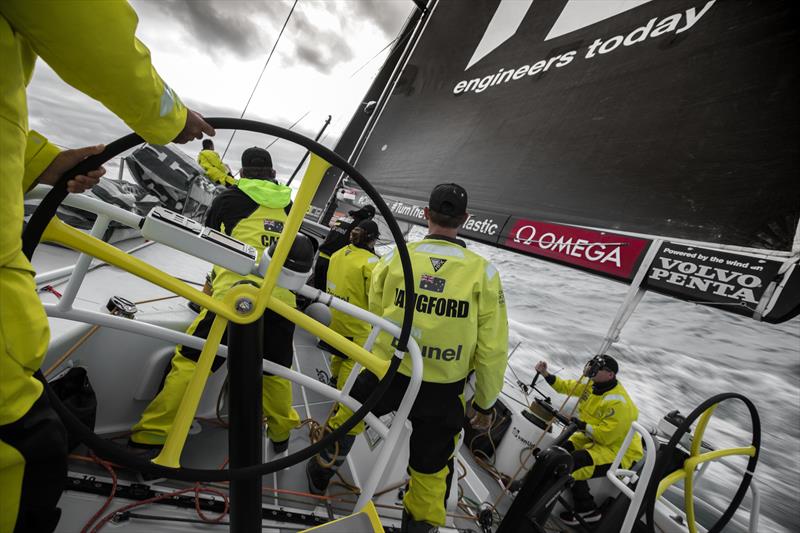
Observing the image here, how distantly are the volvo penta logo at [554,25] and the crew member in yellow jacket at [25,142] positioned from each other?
2.91 meters

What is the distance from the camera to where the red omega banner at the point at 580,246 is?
1538mm

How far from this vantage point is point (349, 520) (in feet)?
Answer: 2.23

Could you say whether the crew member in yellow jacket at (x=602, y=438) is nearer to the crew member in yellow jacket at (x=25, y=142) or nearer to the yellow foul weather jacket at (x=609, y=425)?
the yellow foul weather jacket at (x=609, y=425)

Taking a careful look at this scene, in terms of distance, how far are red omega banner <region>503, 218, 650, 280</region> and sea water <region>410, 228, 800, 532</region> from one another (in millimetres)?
2633

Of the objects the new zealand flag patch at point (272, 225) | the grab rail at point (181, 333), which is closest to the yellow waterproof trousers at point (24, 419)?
the grab rail at point (181, 333)

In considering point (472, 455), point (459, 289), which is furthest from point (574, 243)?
point (472, 455)

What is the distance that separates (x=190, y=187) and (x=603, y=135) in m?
3.20

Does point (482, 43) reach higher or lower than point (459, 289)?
higher

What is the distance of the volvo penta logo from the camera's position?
91.2 inches

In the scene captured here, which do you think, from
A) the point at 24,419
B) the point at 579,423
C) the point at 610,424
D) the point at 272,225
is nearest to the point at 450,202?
the point at 272,225

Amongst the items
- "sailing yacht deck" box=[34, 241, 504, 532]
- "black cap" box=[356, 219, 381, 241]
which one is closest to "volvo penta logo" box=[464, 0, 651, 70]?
"black cap" box=[356, 219, 381, 241]

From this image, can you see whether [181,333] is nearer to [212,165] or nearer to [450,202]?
[450,202]

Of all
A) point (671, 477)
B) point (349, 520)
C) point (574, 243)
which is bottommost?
point (349, 520)

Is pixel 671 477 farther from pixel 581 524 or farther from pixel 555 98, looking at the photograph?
pixel 555 98
